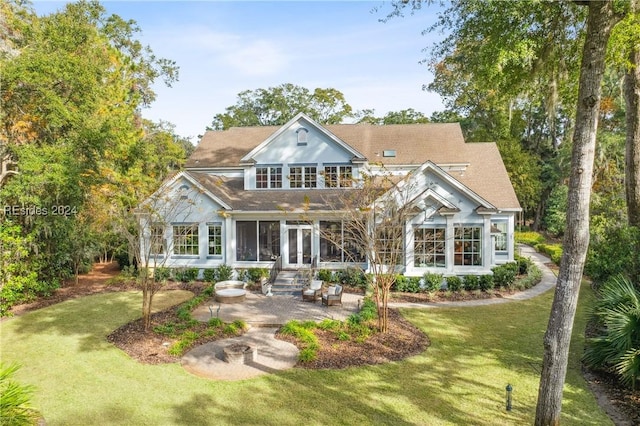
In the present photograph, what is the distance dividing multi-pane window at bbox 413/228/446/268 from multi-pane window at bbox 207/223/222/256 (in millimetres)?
9986

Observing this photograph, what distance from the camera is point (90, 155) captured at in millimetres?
16391

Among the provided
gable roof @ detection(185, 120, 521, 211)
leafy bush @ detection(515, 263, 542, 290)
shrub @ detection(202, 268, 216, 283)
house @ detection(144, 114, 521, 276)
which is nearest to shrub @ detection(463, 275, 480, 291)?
house @ detection(144, 114, 521, 276)

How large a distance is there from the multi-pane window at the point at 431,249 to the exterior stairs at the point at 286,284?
18.9 feet

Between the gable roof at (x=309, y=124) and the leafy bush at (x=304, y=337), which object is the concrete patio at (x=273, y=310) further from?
the gable roof at (x=309, y=124)

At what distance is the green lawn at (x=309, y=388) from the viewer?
7359mm

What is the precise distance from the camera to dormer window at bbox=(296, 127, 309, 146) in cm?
2144

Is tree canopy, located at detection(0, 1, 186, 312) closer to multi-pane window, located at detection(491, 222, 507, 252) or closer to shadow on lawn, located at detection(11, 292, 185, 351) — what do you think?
shadow on lawn, located at detection(11, 292, 185, 351)

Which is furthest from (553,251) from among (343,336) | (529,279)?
(343,336)

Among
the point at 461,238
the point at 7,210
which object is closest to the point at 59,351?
the point at 7,210

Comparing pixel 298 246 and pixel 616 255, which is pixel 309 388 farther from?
pixel 298 246

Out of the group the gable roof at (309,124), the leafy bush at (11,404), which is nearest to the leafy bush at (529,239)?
the gable roof at (309,124)

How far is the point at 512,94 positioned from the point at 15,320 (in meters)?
18.1

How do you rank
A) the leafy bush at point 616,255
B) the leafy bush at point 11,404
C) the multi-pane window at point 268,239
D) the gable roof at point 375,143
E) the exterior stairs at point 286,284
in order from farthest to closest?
the gable roof at point 375,143 → the multi-pane window at point 268,239 → the exterior stairs at point 286,284 → the leafy bush at point 616,255 → the leafy bush at point 11,404

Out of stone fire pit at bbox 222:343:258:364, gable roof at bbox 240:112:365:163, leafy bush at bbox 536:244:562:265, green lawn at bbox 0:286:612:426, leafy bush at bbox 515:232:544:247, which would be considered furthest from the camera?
leafy bush at bbox 515:232:544:247
